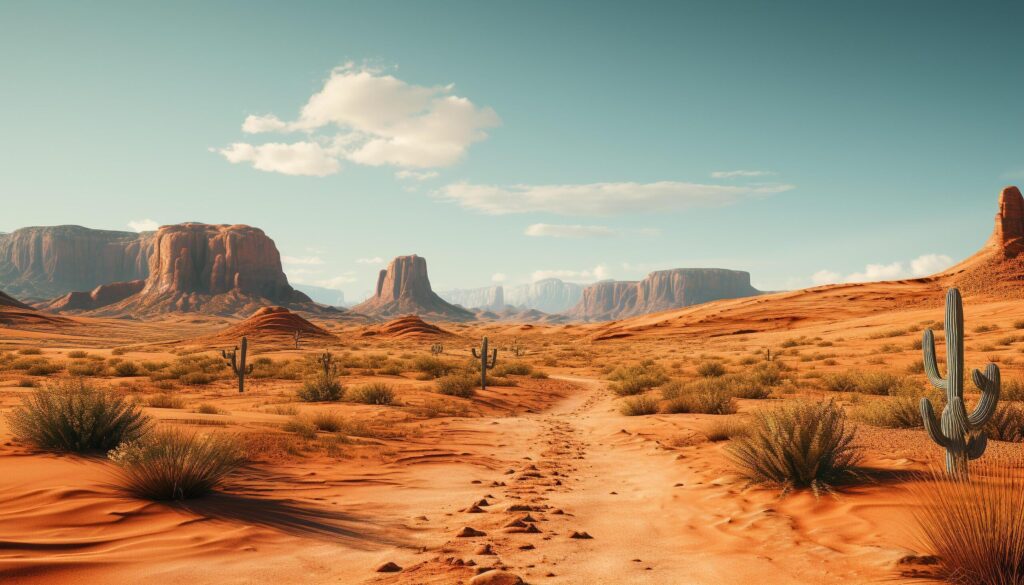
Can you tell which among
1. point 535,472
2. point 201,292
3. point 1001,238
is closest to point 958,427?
point 535,472

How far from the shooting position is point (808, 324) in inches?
1972

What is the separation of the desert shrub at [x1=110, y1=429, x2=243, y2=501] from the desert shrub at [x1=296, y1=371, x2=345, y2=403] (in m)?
9.40

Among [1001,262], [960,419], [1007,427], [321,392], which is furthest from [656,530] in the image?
[1001,262]

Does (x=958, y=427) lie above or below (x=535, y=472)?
above

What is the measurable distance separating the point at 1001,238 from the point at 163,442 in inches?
2952

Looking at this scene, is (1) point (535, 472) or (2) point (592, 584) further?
(1) point (535, 472)

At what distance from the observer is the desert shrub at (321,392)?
14961 mm

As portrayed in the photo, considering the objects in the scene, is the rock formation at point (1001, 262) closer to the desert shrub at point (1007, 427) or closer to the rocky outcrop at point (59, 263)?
the desert shrub at point (1007, 427)

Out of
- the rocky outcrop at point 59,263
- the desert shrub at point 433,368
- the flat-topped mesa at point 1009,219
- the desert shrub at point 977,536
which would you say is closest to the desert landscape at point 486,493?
the desert shrub at point 977,536

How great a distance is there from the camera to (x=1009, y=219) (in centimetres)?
5712

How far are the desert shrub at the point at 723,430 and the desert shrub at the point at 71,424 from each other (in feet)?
28.8

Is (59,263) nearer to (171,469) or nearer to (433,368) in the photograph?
(433,368)

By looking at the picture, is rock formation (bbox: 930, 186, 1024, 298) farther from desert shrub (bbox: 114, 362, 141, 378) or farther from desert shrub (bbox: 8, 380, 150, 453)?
desert shrub (bbox: 114, 362, 141, 378)

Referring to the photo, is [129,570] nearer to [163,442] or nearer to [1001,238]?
[163,442]
